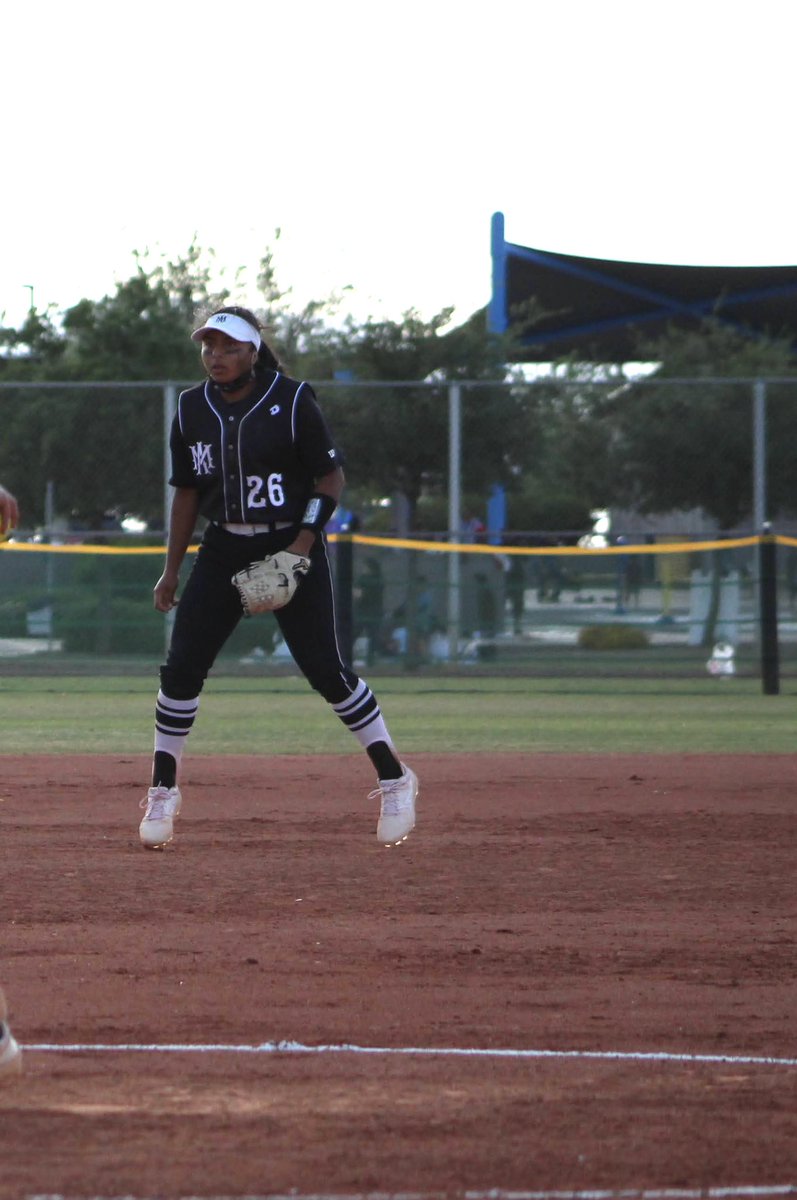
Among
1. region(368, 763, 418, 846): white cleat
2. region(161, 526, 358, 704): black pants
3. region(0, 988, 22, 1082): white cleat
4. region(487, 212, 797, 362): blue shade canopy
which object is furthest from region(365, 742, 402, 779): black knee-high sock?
region(487, 212, 797, 362): blue shade canopy

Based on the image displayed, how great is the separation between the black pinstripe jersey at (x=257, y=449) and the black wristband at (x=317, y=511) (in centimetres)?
7

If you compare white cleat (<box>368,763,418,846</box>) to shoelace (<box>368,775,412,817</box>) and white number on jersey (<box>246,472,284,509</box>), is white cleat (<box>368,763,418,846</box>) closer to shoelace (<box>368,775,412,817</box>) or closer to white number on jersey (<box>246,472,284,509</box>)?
Result: shoelace (<box>368,775,412,817</box>)

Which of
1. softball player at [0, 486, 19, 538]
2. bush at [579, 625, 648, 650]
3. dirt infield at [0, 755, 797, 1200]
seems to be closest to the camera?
dirt infield at [0, 755, 797, 1200]

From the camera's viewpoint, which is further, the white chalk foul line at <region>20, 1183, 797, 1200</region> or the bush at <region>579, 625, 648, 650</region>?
the bush at <region>579, 625, 648, 650</region>

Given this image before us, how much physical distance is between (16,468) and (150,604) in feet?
10.9

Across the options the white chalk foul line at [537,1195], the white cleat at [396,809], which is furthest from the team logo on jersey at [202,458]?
the white chalk foul line at [537,1195]

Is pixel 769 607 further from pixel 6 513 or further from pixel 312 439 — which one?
pixel 6 513

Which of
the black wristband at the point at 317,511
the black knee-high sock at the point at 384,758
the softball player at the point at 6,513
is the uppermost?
the black wristband at the point at 317,511

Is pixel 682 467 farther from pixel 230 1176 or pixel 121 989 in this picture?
pixel 230 1176

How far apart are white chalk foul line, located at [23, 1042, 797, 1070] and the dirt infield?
12 millimetres

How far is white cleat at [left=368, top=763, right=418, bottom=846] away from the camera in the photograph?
7.27m

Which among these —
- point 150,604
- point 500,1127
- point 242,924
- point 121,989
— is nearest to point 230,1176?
point 500,1127

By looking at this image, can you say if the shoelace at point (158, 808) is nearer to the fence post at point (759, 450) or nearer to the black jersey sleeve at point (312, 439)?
the black jersey sleeve at point (312, 439)

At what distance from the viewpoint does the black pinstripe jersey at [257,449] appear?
678 centimetres
